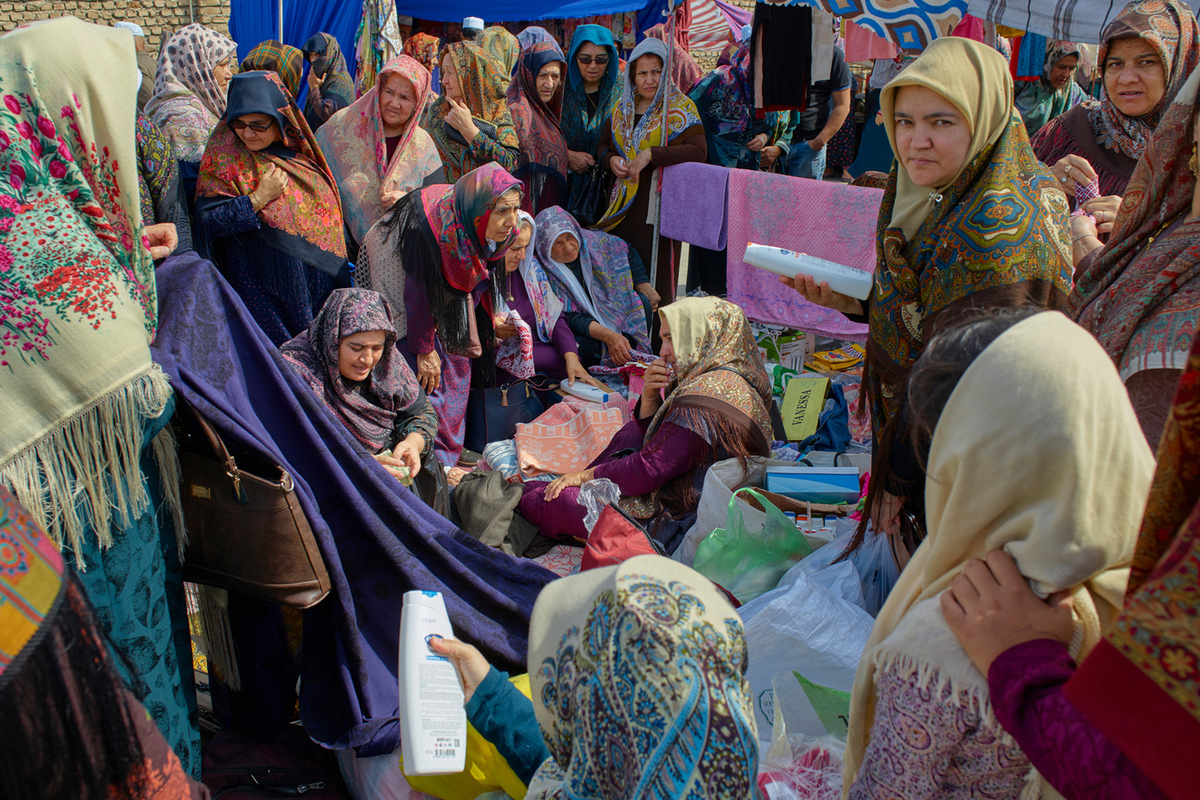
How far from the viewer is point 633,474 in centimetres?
288

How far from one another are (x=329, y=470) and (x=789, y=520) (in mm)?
1363

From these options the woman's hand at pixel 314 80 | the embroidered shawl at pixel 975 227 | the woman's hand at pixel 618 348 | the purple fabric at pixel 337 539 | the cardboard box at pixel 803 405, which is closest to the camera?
the purple fabric at pixel 337 539

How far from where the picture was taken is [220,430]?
1584 mm

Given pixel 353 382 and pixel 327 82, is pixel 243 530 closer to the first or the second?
pixel 353 382

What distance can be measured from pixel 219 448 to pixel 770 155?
4409 millimetres

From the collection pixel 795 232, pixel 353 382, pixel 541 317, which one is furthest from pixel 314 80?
pixel 353 382

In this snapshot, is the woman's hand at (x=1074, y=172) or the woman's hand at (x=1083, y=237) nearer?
the woman's hand at (x=1083, y=237)

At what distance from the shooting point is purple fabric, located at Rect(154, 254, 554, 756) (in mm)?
1689

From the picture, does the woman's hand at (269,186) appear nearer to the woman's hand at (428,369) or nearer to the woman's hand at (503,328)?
the woman's hand at (428,369)

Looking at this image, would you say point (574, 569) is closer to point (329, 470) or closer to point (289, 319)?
point (329, 470)

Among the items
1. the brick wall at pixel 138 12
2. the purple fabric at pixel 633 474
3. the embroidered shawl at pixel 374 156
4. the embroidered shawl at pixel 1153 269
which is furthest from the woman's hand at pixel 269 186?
the brick wall at pixel 138 12

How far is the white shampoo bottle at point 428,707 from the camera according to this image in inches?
50.4

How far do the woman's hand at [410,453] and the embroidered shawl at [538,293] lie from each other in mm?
1585

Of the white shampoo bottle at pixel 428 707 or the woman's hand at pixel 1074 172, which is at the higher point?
the woman's hand at pixel 1074 172
